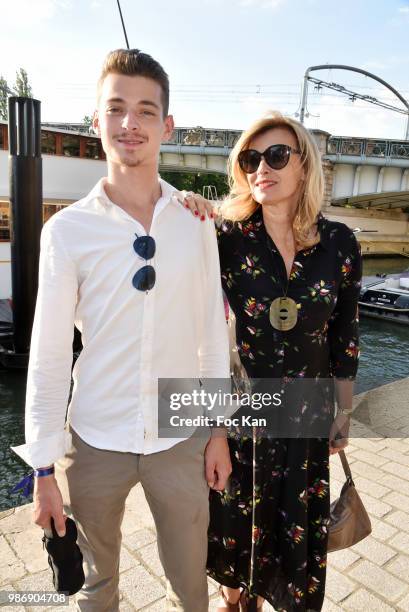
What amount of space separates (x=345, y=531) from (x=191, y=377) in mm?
1147

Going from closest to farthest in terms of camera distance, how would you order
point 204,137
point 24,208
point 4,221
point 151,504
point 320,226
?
point 151,504, point 320,226, point 24,208, point 4,221, point 204,137

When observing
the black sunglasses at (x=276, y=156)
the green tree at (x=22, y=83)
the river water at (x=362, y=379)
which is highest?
the green tree at (x=22, y=83)

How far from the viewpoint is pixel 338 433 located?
7.50 feet

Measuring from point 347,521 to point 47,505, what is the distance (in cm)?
145

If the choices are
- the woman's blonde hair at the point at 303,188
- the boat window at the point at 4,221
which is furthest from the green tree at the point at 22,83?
the woman's blonde hair at the point at 303,188

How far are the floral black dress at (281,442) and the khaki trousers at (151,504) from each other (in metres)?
0.34

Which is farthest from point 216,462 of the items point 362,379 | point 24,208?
point 362,379

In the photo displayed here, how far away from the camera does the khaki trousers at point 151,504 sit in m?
1.75

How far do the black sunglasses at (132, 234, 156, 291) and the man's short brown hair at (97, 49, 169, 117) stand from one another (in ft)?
1.96

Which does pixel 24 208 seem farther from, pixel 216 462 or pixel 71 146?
pixel 216 462

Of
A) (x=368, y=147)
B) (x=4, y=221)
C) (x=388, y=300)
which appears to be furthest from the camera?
(x=368, y=147)

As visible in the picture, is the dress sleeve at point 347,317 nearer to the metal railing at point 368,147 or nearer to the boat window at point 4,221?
the boat window at point 4,221

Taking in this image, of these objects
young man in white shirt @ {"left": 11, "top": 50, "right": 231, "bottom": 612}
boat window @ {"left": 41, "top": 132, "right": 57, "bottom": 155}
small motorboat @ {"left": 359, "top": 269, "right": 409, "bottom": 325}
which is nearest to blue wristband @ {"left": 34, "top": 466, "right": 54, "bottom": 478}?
young man in white shirt @ {"left": 11, "top": 50, "right": 231, "bottom": 612}

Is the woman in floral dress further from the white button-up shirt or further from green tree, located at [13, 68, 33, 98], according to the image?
green tree, located at [13, 68, 33, 98]
